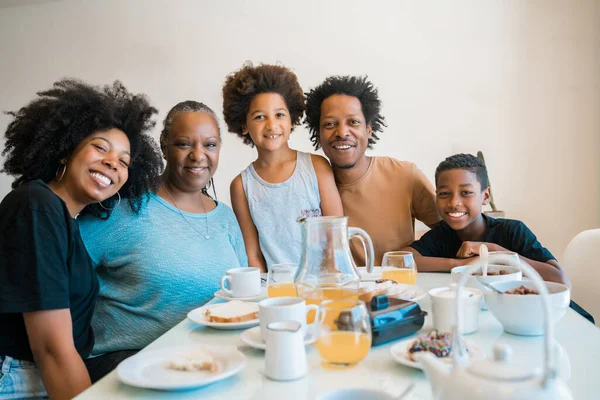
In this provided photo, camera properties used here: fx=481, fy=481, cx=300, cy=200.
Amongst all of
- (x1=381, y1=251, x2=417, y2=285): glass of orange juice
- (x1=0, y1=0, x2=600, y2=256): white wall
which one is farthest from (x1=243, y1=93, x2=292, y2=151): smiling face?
(x1=0, y1=0, x2=600, y2=256): white wall

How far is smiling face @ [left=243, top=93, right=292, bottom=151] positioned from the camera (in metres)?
2.18

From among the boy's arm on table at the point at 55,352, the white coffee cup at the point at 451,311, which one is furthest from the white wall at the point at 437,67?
the boy's arm on table at the point at 55,352

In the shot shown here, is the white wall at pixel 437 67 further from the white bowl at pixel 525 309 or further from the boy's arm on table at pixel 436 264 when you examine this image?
the white bowl at pixel 525 309

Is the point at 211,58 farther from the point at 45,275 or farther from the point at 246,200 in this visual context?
the point at 45,275

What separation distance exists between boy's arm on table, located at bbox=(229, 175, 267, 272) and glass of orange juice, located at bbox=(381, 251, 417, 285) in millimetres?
847

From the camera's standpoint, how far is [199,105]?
1.92 meters

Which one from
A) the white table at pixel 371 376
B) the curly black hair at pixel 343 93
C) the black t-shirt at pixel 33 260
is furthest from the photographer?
the curly black hair at pixel 343 93

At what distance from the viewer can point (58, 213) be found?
115cm

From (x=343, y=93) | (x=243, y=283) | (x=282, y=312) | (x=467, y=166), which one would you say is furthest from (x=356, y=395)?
(x=343, y=93)

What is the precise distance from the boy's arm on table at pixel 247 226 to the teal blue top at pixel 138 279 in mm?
518

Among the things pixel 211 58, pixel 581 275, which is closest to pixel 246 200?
pixel 581 275

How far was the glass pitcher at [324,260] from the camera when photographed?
110 cm

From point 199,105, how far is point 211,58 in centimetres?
216

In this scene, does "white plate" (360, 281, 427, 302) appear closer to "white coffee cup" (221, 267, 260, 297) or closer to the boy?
"white coffee cup" (221, 267, 260, 297)
